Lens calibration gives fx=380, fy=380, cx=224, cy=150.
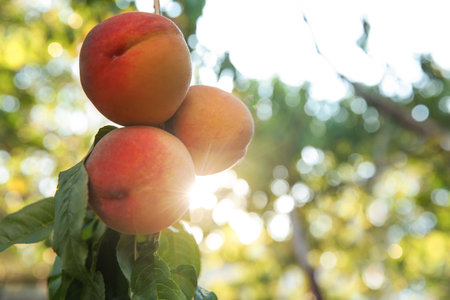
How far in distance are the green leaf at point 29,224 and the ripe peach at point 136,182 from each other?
0.72 feet

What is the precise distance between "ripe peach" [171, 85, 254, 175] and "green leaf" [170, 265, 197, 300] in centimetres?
26

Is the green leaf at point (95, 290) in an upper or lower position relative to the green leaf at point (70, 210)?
lower

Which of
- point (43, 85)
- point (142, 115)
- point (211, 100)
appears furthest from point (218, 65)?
point (43, 85)

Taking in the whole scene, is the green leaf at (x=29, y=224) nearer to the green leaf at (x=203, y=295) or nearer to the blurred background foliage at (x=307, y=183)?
the green leaf at (x=203, y=295)

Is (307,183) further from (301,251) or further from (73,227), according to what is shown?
(73,227)

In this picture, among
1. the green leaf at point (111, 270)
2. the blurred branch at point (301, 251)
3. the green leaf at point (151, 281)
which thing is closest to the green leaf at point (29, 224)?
the green leaf at point (111, 270)

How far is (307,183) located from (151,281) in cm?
606

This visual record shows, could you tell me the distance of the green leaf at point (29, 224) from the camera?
0.89 metres

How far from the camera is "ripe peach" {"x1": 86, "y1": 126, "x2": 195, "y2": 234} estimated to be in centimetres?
78

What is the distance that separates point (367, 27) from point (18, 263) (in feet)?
65.5

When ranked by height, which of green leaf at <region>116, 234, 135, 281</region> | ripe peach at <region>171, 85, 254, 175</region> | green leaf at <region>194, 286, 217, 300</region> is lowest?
green leaf at <region>194, 286, 217, 300</region>

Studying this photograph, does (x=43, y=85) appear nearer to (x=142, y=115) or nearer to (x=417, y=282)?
(x=142, y=115)

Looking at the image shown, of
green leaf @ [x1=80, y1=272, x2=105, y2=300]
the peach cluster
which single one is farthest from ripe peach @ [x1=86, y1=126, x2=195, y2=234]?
green leaf @ [x1=80, y1=272, x2=105, y2=300]

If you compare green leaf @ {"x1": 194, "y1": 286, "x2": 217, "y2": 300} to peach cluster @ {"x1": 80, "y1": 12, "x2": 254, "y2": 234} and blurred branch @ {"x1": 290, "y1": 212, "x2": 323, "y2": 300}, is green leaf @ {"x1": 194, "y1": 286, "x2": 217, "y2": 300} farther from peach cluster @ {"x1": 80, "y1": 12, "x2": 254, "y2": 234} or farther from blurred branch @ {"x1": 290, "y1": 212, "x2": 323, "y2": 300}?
blurred branch @ {"x1": 290, "y1": 212, "x2": 323, "y2": 300}
